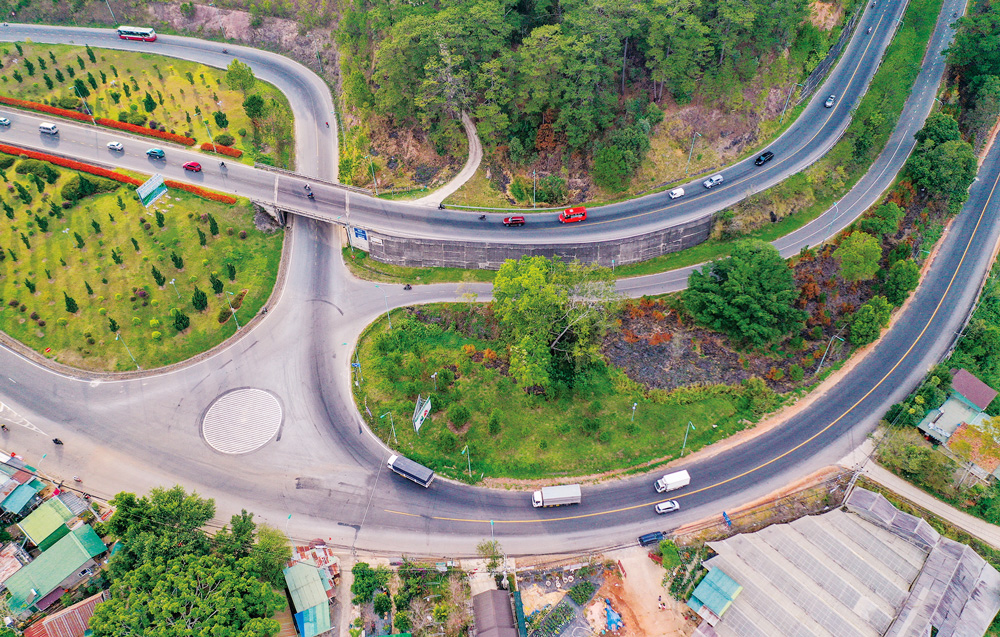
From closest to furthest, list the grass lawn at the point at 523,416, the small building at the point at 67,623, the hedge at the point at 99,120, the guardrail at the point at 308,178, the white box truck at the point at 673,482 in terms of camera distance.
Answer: the small building at the point at 67,623, the white box truck at the point at 673,482, the grass lawn at the point at 523,416, the guardrail at the point at 308,178, the hedge at the point at 99,120

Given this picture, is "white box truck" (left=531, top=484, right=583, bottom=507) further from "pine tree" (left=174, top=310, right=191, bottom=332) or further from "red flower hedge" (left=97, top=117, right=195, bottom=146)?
"red flower hedge" (left=97, top=117, right=195, bottom=146)

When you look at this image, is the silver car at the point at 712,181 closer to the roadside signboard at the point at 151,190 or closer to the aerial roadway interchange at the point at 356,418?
the aerial roadway interchange at the point at 356,418

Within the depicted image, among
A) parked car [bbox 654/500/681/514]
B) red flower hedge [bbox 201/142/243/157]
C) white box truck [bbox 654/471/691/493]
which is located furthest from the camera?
red flower hedge [bbox 201/142/243/157]


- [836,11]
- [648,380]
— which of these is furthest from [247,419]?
[836,11]

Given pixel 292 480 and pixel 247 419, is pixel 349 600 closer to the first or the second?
pixel 292 480

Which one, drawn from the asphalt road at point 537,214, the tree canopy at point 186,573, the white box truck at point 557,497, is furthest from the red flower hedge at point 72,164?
the white box truck at point 557,497

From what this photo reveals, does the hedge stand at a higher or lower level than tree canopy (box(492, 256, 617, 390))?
higher

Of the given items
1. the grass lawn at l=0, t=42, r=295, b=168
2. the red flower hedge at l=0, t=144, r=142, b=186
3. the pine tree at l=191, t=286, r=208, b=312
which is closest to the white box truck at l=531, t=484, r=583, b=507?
the pine tree at l=191, t=286, r=208, b=312
